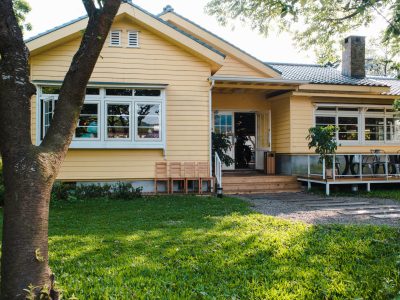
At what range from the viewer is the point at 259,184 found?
12.8m

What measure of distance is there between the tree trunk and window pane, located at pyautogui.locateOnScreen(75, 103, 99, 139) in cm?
858

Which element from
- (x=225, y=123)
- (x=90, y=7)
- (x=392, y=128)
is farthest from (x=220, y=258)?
(x=392, y=128)

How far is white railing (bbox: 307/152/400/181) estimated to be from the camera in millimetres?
12414

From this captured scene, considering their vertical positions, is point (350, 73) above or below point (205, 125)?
above

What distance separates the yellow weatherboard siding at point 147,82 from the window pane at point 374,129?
295 inches

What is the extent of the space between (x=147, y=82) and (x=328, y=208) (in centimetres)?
653

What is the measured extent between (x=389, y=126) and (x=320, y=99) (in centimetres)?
361

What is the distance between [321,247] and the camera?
200 inches

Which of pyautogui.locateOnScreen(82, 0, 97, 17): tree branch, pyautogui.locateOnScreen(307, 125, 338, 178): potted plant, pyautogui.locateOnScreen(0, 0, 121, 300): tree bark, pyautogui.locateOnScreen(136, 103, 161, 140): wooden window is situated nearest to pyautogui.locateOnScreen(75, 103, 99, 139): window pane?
pyautogui.locateOnScreen(136, 103, 161, 140): wooden window

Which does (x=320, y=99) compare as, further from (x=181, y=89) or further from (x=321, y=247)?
(x=321, y=247)

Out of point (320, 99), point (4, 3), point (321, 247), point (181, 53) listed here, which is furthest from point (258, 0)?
point (320, 99)

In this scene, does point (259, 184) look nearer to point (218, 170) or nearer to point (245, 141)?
point (218, 170)

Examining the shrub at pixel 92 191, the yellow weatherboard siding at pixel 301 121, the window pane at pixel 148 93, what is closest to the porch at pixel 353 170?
the yellow weatherboard siding at pixel 301 121

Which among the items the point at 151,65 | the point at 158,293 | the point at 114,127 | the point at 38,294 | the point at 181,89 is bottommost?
the point at 158,293
